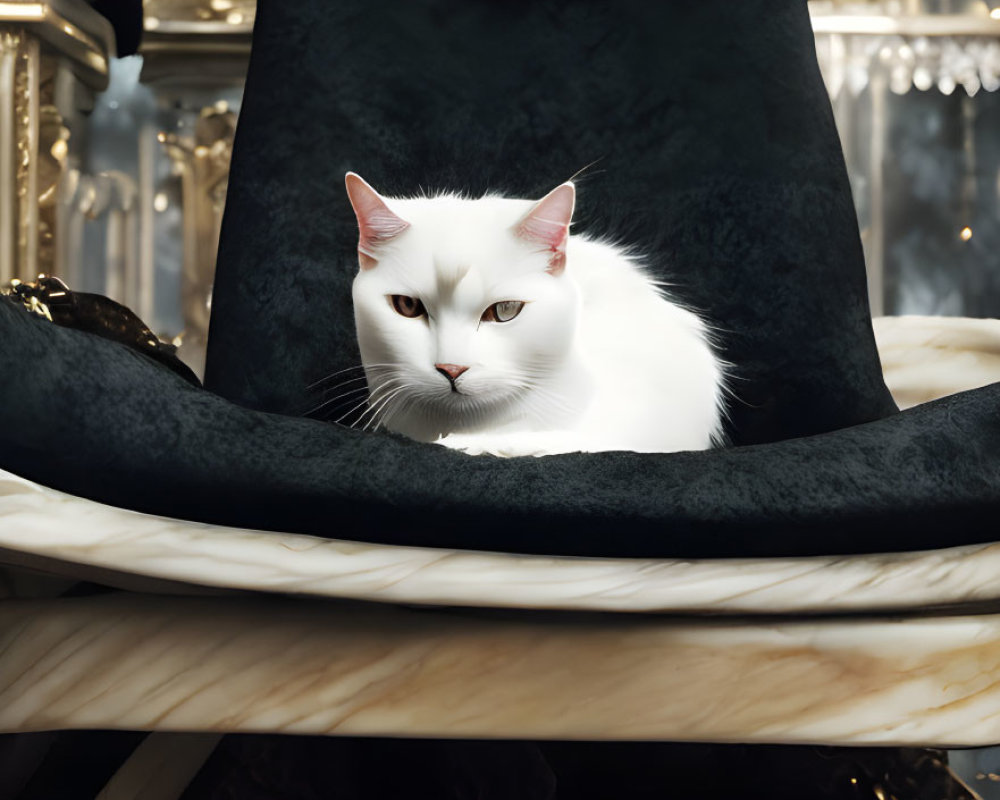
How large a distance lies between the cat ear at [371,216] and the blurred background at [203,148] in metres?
→ 1.24

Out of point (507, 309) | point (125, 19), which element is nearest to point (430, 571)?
point (507, 309)

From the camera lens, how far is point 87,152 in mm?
1945

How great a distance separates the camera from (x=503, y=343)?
0.68 metres

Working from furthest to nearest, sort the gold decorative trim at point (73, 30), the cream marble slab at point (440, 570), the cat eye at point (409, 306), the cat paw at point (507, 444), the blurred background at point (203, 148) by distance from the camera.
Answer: the blurred background at point (203, 148), the gold decorative trim at point (73, 30), the cat eye at point (409, 306), the cat paw at point (507, 444), the cream marble slab at point (440, 570)

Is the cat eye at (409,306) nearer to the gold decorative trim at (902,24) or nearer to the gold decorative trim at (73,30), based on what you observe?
the gold decorative trim at (73,30)

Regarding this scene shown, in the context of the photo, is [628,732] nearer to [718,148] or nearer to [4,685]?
[4,685]

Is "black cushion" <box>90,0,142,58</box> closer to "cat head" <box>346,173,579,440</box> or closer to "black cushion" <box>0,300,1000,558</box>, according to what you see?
"cat head" <box>346,173,579,440</box>

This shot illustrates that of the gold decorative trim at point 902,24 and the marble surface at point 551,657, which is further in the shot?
the gold decorative trim at point 902,24

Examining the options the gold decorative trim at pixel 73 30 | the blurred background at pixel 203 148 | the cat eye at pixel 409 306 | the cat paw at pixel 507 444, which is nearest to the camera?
the cat paw at pixel 507 444

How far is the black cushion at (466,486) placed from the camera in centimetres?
46

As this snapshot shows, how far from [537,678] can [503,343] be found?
0.27m

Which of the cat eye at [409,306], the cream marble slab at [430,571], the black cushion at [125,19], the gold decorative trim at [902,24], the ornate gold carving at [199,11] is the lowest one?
the cream marble slab at [430,571]

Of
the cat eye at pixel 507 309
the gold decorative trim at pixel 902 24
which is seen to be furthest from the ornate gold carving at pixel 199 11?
the cat eye at pixel 507 309

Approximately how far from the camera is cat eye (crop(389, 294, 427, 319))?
0.71 meters
